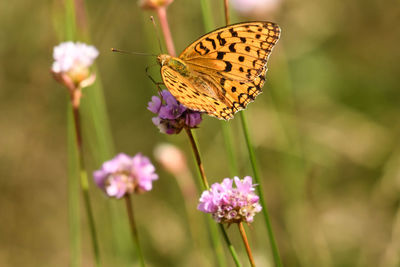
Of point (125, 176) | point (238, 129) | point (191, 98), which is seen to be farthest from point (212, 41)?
point (238, 129)

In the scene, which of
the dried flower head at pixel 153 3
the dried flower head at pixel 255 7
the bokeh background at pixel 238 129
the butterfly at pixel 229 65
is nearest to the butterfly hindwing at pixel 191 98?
the butterfly at pixel 229 65

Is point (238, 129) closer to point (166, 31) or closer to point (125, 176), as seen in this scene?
point (166, 31)

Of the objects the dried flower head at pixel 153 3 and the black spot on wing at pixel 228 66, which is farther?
the dried flower head at pixel 153 3

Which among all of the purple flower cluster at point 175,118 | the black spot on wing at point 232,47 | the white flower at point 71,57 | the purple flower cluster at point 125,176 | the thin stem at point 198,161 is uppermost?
the white flower at point 71,57

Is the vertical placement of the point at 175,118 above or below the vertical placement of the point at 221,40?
below

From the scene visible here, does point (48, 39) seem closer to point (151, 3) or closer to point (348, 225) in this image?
point (151, 3)

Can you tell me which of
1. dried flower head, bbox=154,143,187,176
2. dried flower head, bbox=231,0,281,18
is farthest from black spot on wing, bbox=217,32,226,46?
dried flower head, bbox=231,0,281,18

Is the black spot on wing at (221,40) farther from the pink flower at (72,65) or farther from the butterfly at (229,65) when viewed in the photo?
the pink flower at (72,65)
